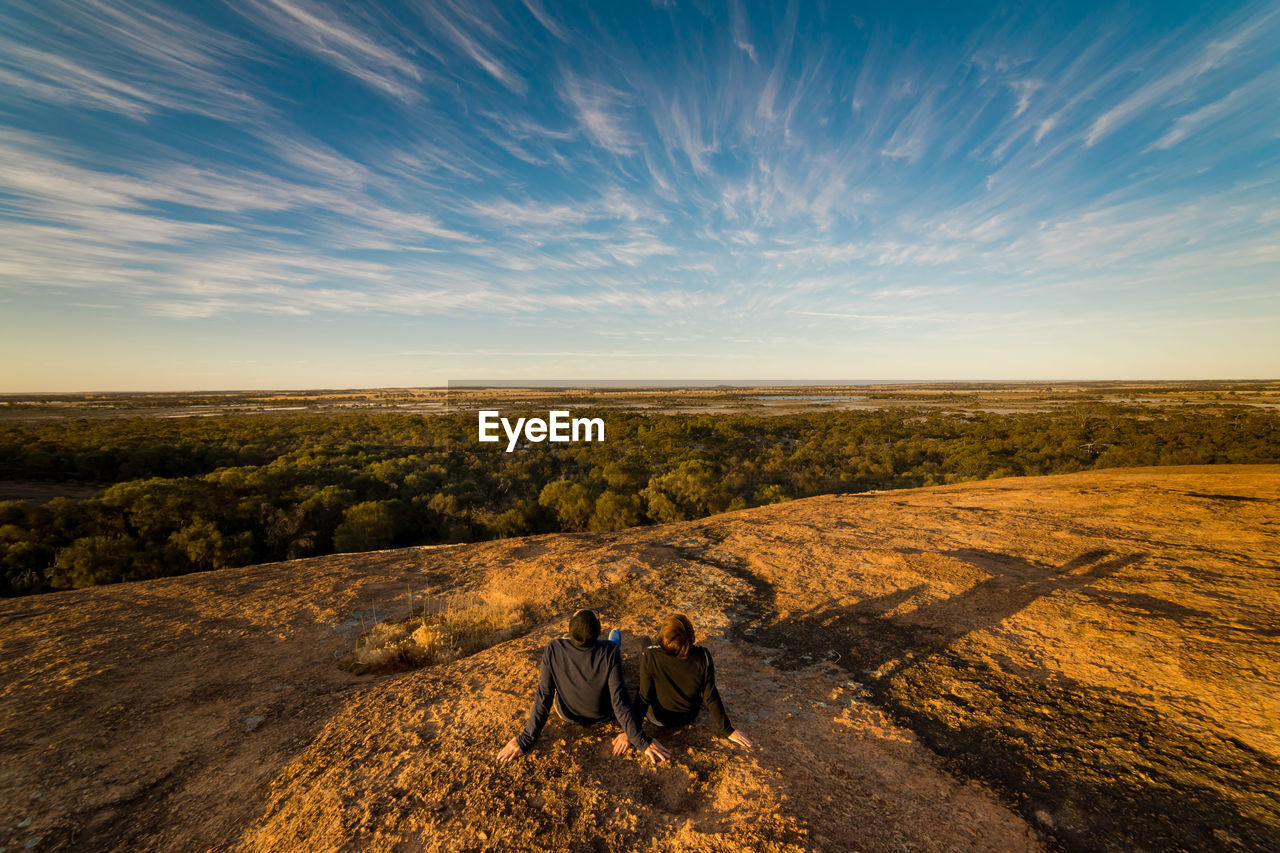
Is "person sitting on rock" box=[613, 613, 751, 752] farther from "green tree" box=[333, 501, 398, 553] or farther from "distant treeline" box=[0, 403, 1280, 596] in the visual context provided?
"green tree" box=[333, 501, 398, 553]

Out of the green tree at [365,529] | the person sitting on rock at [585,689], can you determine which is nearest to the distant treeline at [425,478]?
the green tree at [365,529]

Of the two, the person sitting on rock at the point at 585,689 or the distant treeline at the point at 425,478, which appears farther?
the distant treeline at the point at 425,478

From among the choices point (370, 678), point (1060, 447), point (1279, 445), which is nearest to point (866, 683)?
point (370, 678)

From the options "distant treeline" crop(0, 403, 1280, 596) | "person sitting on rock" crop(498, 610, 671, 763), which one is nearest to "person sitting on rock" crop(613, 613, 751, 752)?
"person sitting on rock" crop(498, 610, 671, 763)

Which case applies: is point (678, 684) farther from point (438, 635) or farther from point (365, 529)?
point (365, 529)

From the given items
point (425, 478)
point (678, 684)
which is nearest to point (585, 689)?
point (678, 684)

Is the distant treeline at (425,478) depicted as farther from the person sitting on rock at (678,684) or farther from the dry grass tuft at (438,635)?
the person sitting on rock at (678,684)
